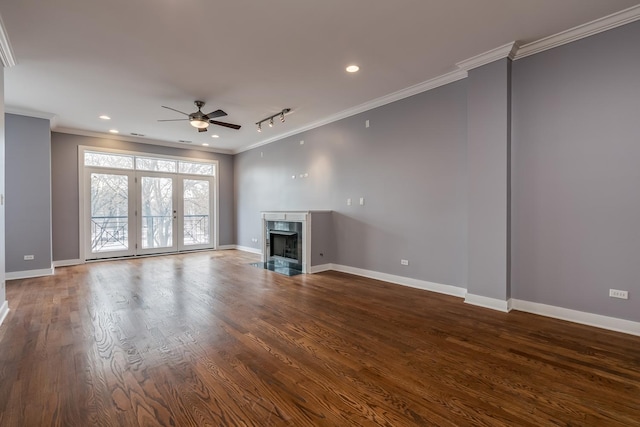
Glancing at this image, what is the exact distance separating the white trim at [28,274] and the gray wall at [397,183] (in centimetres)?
477

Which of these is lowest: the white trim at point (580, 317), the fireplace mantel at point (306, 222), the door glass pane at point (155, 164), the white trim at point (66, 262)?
the white trim at point (580, 317)

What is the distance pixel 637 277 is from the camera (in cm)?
269

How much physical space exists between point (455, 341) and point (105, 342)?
306 cm

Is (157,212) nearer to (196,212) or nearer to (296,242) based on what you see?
(196,212)

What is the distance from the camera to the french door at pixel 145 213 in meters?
6.68

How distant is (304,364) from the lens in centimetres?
220

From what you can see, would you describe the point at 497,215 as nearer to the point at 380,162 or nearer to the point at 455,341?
the point at 455,341

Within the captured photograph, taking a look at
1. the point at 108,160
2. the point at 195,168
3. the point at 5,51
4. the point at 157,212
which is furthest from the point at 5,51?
the point at 195,168

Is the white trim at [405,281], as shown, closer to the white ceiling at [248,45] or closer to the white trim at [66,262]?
the white ceiling at [248,45]

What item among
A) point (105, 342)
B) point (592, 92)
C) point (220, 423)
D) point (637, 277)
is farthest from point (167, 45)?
point (637, 277)

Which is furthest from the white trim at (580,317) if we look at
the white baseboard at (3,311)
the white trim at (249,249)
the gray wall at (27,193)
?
the gray wall at (27,193)

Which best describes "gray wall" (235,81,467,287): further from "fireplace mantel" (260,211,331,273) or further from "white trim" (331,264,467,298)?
"fireplace mantel" (260,211,331,273)

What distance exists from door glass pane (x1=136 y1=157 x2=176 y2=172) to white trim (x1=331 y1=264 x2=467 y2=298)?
5144 millimetres

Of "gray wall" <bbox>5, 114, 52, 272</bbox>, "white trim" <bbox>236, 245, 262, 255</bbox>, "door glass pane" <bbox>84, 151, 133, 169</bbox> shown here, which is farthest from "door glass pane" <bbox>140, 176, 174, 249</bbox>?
"gray wall" <bbox>5, 114, 52, 272</bbox>
